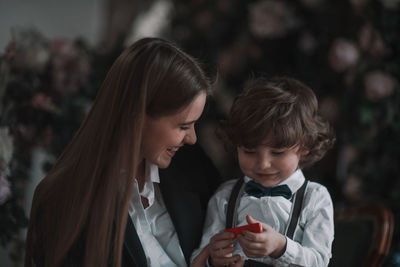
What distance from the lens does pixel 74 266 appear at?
120cm

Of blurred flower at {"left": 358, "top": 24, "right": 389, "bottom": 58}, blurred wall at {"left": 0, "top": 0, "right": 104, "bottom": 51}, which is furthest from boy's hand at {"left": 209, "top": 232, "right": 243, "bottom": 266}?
blurred wall at {"left": 0, "top": 0, "right": 104, "bottom": 51}

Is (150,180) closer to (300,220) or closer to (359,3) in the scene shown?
(300,220)

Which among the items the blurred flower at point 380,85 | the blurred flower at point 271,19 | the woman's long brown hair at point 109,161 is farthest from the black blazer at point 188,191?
the blurred flower at point 271,19

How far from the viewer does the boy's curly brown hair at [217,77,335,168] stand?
3.92ft

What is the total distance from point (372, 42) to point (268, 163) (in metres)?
1.21

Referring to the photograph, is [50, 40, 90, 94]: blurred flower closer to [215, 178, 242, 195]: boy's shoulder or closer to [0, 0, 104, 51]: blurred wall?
[215, 178, 242, 195]: boy's shoulder

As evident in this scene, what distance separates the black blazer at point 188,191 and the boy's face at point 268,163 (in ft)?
0.77

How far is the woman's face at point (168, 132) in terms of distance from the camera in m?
1.19

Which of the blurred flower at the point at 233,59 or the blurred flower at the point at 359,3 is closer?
the blurred flower at the point at 359,3

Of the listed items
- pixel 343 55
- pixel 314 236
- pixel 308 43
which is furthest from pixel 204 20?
pixel 314 236

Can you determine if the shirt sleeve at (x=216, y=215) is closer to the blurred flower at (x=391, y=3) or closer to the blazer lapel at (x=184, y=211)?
the blazer lapel at (x=184, y=211)

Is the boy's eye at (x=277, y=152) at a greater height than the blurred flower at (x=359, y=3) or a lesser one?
lesser

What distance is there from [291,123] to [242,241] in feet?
1.11

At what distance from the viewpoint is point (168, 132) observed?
1189mm
